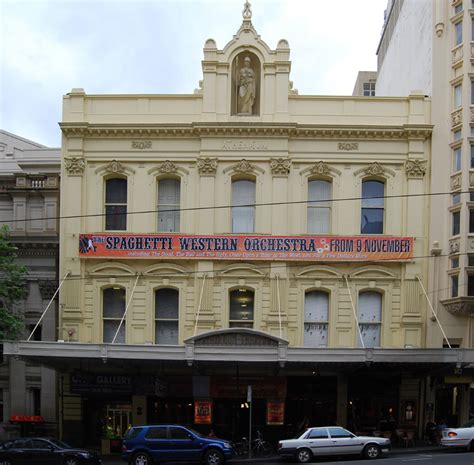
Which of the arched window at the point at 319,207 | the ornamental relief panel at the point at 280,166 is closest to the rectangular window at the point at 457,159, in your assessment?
the arched window at the point at 319,207

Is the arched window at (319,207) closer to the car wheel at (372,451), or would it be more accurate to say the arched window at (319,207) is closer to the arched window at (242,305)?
the arched window at (242,305)

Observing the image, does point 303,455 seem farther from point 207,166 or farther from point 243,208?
point 207,166

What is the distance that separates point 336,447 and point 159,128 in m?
15.1

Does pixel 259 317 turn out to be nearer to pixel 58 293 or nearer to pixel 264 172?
pixel 264 172

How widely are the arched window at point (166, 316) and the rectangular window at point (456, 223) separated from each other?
38.7 feet

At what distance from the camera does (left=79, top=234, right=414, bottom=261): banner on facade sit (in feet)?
105

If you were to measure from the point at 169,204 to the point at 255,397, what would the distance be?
898 cm

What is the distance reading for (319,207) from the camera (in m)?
33.1

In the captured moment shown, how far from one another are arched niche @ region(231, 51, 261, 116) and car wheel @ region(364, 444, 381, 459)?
14.9 m

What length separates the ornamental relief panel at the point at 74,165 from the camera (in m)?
33.1

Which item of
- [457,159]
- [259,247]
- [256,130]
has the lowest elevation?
[259,247]

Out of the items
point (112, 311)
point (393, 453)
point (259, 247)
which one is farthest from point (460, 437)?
point (112, 311)

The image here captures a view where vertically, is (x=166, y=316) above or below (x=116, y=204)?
below

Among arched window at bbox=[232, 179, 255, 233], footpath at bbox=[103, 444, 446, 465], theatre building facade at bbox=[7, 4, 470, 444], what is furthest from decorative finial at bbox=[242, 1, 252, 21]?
footpath at bbox=[103, 444, 446, 465]
